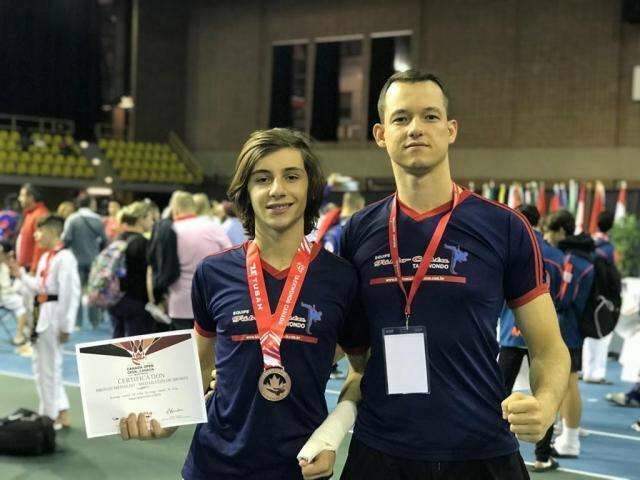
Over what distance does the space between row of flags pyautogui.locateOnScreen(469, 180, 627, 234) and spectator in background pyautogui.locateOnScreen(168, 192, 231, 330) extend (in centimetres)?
847

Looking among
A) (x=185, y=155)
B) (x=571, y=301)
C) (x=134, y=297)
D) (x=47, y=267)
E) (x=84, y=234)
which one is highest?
(x=185, y=155)

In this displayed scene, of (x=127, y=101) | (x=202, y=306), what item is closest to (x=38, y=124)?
(x=127, y=101)

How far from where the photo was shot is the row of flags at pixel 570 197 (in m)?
14.9

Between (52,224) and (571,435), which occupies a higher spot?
(52,224)

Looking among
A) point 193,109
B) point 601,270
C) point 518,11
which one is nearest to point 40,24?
point 193,109

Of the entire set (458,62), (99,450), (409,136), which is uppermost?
(458,62)

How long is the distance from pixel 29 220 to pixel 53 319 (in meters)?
4.01

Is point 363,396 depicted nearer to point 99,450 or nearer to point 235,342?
point 235,342

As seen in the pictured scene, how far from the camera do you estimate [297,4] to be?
20.5 meters

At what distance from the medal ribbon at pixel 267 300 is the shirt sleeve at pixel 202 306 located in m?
0.15

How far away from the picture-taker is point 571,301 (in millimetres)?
6074

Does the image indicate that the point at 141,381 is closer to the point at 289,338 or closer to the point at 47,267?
the point at 289,338

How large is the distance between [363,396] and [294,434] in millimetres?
213

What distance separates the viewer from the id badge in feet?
7.09
